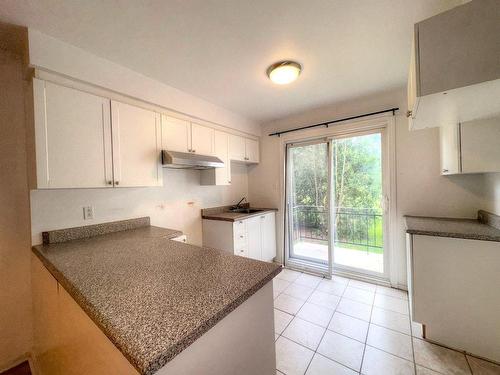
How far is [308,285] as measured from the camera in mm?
2691

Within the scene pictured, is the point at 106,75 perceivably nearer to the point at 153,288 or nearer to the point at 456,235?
the point at 153,288

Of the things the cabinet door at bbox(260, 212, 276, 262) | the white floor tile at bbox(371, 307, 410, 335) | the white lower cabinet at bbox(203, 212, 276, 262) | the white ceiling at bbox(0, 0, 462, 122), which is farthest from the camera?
the cabinet door at bbox(260, 212, 276, 262)

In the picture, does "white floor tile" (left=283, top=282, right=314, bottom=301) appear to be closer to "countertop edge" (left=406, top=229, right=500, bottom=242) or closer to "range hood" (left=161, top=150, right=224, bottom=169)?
"countertop edge" (left=406, top=229, right=500, bottom=242)

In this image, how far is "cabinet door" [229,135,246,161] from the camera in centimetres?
300

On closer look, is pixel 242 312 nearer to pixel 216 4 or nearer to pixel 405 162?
pixel 216 4

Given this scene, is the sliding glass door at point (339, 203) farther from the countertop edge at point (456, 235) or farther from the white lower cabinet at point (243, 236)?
the countertop edge at point (456, 235)

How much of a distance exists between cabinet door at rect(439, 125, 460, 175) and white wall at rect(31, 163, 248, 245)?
2647 mm

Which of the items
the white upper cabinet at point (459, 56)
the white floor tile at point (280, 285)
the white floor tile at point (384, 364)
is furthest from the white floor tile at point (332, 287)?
the white upper cabinet at point (459, 56)

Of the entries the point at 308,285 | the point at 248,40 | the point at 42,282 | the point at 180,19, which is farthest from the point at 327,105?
the point at 42,282

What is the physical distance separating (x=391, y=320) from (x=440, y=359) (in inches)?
17.6

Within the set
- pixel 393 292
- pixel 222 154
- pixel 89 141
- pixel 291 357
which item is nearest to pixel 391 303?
pixel 393 292

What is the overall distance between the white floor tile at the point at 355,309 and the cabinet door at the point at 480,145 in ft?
5.26

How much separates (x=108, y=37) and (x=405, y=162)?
317 cm

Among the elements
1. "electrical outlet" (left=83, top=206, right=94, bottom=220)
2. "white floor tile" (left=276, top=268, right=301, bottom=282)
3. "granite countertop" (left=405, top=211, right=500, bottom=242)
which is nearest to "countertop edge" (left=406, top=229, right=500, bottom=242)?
"granite countertop" (left=405, top=211, right=500, bottom=242)
